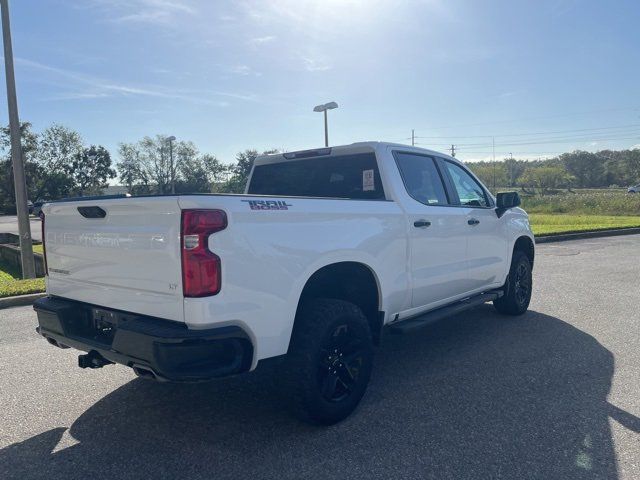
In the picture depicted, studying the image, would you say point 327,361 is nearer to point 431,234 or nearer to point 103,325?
point 103,325

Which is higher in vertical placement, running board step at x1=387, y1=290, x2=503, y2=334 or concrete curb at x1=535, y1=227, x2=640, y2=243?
running board step at x1=387, y1=290, x2=503, y2=334

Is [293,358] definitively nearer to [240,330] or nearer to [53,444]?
[240,330]

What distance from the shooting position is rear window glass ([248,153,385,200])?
4398 millimetres

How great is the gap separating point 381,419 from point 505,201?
312 centimetres

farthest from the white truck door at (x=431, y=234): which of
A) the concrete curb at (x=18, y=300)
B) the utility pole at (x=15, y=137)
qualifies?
the utility pole at (x=15, y=137)

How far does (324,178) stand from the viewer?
473cm

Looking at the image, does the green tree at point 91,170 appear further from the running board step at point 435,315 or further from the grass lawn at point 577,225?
the running board step at point 435,315

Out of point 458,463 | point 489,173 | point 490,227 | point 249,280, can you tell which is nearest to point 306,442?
point 458,463

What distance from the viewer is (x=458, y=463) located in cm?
291

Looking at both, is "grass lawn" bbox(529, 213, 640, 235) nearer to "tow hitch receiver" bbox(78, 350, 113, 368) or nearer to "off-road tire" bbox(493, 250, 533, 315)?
"off-road tire" bbox(493, 250, 533, 315)

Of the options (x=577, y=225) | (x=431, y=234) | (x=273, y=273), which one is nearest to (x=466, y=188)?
(x=431, y=234)

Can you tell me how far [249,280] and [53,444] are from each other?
168 cm

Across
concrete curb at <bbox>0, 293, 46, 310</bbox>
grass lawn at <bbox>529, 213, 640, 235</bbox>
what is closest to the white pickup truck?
concrete curb at <bbox>0, 293, 46, 310</bbox>

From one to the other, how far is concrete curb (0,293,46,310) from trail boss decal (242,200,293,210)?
562 centimetres
